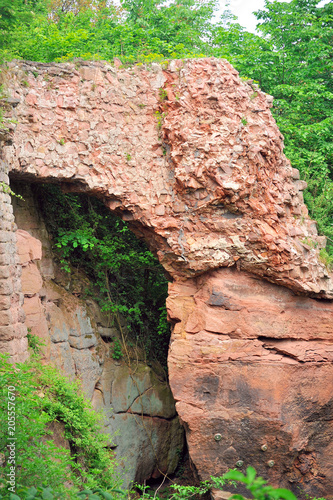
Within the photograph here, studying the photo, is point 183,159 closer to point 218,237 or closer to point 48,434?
point 218,237

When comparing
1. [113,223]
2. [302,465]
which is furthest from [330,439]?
[113,223]

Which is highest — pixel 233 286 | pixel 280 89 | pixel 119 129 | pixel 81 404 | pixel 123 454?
pixel 280 89

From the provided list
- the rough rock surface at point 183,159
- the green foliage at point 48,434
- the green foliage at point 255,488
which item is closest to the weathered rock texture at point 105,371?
the green foliage at point 48,434

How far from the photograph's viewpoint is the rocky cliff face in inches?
307

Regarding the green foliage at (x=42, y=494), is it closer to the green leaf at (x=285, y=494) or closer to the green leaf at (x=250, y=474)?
the green leaf at (x=250, y=474)

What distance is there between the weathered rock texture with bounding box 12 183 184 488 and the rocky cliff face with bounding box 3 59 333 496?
1530mm

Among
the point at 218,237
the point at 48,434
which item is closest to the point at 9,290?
the point at 48,434

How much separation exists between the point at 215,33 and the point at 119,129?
21.0 ft

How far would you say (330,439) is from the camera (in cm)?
809

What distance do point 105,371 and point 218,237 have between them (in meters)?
3.36

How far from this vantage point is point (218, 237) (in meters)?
7.97

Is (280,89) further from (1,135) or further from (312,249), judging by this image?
(1,135)

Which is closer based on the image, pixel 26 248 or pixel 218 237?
pixel 26 248

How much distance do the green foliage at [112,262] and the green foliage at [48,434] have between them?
2.64 metres
